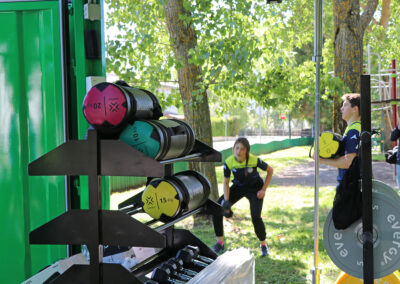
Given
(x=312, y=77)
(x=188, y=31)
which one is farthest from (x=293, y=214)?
(x=188, y=31)

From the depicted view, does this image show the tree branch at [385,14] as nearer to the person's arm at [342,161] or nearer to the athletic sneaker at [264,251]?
the athletic sneaker at [264,251]

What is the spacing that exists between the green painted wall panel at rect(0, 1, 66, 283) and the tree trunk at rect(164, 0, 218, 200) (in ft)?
16.2

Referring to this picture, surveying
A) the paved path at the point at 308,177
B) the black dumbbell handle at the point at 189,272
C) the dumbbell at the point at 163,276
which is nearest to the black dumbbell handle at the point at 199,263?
the black dumbbell handle at the point at 189,272

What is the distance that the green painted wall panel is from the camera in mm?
2641

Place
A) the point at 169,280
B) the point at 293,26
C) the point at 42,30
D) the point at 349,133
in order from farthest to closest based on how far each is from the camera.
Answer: the point at 293,26, the point at 349,133, the point at 42,30, the point at 169,280

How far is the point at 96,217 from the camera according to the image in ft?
6.26

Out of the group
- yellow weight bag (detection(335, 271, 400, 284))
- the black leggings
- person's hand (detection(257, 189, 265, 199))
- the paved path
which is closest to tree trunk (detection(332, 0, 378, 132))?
person's hand (detection(257, 189, 265, 199))

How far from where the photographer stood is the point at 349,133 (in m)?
3.97

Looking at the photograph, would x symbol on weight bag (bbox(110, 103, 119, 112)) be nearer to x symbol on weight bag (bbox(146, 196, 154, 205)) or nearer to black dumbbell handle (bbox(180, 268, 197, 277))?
x symbol on weight bag (bbox(146, 196, 154, 205))

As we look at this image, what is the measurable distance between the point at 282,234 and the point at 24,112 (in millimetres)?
5875

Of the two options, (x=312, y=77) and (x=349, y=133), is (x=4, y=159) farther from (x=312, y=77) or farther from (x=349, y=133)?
(x=312, y=77)

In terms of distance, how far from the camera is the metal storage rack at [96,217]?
1.83 meters

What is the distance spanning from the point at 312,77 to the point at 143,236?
23.3 feet

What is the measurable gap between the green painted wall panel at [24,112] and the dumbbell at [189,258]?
0.74 m
